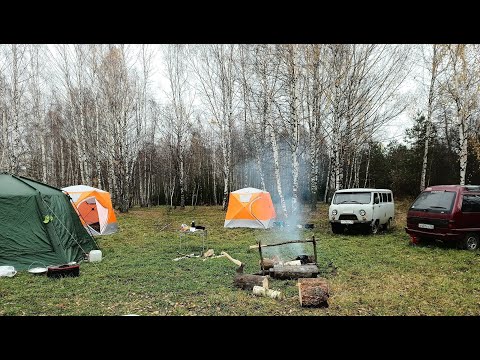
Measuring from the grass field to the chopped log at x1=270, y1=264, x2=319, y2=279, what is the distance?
191mm

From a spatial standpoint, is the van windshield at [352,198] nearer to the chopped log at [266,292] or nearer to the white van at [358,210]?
the white van at [358,210]

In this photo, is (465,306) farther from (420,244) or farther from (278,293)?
(420,244)

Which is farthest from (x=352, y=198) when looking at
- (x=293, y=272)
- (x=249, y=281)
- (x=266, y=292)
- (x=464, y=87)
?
(x=464, y=87)

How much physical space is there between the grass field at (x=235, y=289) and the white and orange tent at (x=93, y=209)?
11.5 feet

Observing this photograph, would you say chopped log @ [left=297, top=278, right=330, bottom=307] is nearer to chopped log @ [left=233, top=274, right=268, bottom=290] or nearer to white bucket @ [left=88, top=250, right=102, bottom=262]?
chopped log @ [left=233, top=274, right=268, bottom=290]

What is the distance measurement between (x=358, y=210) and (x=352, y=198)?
531 millimetres

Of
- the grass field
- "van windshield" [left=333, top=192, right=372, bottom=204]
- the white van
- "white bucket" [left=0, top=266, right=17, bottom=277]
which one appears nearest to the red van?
the grass field

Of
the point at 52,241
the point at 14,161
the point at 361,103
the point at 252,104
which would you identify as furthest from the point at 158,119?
the point at 52,241

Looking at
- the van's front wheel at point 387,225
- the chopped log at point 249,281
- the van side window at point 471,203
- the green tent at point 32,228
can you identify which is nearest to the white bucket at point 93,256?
the green tent at point 32,228

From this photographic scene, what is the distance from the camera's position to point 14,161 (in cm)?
1684

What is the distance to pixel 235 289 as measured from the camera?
6145mm

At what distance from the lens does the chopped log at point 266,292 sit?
18.5 feet
